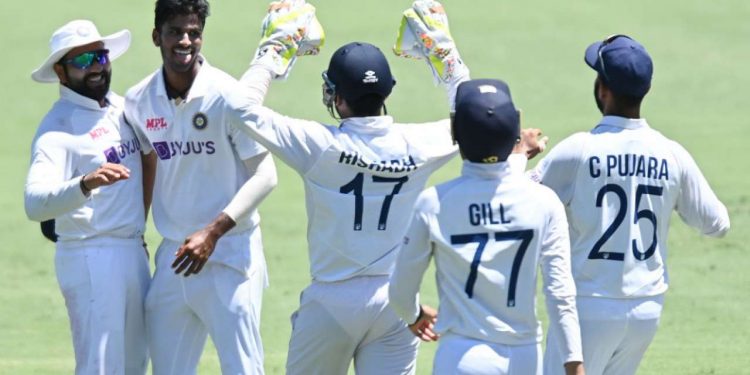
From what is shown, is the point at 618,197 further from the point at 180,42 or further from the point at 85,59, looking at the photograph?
the point at 85,59

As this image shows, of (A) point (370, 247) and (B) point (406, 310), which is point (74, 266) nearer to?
(A) point (370, 247)

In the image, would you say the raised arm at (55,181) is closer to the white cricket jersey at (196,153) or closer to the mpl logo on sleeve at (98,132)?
the mpl logo on sleeve at (98,132)

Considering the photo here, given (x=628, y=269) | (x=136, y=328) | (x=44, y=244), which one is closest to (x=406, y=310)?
(x=628, y=269)

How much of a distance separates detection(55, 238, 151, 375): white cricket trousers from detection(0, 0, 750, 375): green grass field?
408 cm

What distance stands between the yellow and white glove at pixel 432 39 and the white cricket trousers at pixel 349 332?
1125 millimetres

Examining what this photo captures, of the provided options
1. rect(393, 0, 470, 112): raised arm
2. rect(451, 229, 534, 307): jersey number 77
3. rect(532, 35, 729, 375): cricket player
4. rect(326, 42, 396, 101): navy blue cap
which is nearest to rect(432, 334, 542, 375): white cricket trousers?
rect(451, 229, 534, 307): jersey number 77

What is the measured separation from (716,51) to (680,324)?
→ 940cm

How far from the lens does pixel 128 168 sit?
8.28 metres

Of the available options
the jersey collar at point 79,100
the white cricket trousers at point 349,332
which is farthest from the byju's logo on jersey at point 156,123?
the white cricket trousers at point 349,332

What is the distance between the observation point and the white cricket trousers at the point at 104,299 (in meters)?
8.20

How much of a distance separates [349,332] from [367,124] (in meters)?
0.99

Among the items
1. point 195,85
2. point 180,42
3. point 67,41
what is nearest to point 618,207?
point 195,85

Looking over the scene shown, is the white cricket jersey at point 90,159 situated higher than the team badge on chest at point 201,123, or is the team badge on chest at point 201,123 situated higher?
the team badge on chest at point 201,123

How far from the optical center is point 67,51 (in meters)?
8.27
